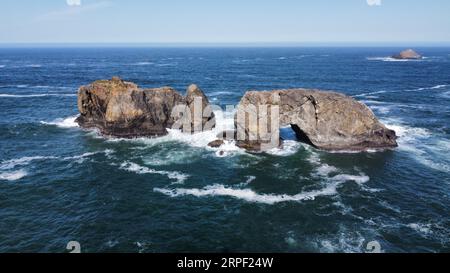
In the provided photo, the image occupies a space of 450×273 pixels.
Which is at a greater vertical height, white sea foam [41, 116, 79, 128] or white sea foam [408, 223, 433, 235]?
white sea foam [41, 116, 79, 128]

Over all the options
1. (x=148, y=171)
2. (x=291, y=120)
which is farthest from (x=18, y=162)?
(x=291, y=120)

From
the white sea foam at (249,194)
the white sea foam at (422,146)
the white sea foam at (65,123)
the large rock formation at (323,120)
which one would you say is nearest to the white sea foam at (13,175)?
the white sea foam at (249,194)

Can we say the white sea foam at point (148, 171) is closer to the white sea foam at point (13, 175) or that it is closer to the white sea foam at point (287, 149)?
the white sea foam at point (13, 175)

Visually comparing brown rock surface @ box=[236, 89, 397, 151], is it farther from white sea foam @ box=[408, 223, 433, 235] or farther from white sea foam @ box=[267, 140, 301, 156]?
white sea foam @ box=[408, 223, 433, 235]

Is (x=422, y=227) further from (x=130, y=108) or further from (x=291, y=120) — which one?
(x=130, y=108)

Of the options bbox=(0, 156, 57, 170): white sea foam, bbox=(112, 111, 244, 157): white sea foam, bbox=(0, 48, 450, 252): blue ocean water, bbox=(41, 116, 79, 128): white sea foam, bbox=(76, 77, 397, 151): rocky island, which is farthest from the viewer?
bbox=(41, 116, 79, 128): white sea foam

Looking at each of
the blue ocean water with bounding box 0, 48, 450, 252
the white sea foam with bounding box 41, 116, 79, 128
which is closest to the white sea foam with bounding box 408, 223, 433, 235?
the blue ocean water with bounding box 0, 48, 450, 252
